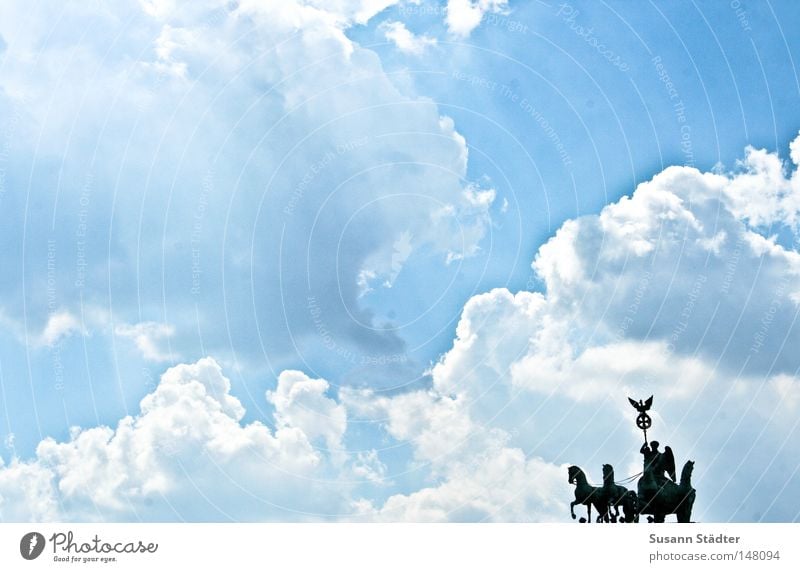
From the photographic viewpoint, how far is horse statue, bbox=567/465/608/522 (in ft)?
168

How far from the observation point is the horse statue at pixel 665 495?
158 ft

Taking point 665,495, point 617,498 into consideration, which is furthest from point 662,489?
point 617,498

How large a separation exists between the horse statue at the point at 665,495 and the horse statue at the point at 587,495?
287 cm

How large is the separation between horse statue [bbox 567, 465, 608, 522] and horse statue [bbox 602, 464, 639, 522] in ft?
0.95

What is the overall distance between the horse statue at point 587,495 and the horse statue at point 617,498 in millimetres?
289

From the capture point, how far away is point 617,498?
50688mm

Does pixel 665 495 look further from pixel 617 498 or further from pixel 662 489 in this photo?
pixel 617 498

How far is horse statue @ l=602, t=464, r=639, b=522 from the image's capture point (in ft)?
164

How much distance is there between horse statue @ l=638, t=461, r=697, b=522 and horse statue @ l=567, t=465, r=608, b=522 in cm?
287

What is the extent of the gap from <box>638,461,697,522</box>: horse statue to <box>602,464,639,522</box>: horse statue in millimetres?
792
